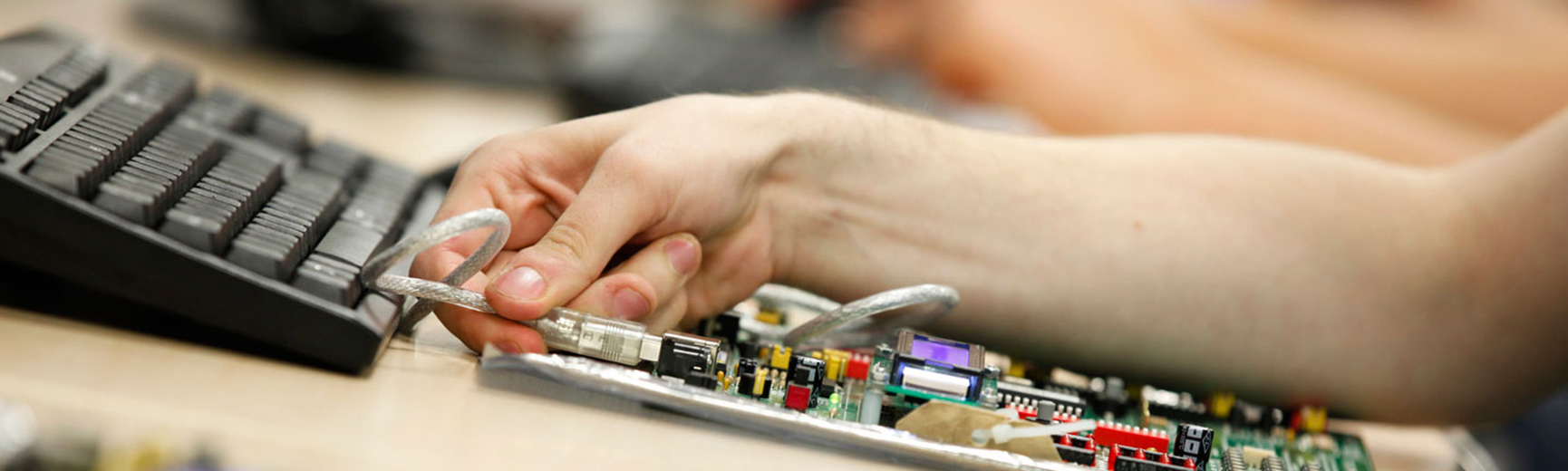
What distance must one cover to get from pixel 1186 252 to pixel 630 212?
408mm

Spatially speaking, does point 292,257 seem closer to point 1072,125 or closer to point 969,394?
point 969,394

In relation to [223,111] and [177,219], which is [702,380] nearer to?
[177,219]

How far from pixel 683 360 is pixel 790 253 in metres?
0.19

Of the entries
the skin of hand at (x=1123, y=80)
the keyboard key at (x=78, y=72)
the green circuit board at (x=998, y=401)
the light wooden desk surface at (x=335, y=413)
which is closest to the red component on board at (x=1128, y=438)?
the green circuit board at (x=998, y=401)

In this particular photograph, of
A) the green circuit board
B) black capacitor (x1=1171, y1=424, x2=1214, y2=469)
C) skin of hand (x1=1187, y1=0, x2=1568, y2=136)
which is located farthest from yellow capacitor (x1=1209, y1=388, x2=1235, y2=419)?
skin of hand (x1=1187, y1=0, x2=1568, y2=136)

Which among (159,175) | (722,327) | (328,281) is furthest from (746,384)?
(159,175)

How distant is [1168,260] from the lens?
79cm

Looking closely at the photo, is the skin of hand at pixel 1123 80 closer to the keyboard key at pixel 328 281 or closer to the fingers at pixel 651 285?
the fingers at pixel 651 285

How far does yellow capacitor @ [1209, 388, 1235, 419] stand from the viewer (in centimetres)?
73

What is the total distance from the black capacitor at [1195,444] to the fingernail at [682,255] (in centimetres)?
30

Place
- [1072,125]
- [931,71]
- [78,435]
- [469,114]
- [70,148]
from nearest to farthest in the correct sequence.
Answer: [78,435] < [70,148] < [469,114] < [1072,125] < [931,71]

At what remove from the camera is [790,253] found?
0.76 metres

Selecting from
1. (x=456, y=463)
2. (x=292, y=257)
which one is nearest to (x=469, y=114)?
(x=292, y=257)

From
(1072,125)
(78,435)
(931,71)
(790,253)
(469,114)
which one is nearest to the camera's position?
(78,435)
